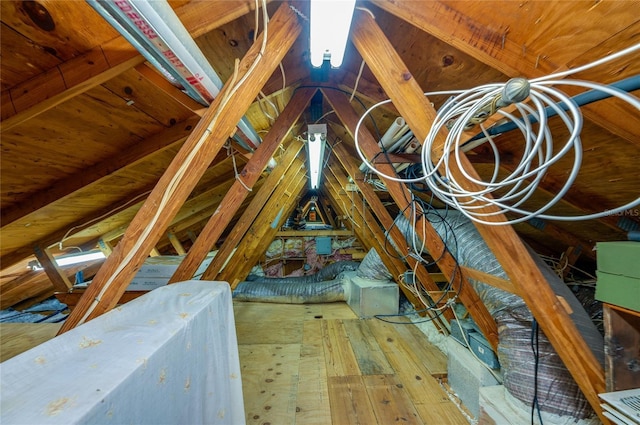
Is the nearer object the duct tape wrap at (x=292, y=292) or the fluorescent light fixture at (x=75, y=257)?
the fluorescent light fixture at (x=75, y=257)

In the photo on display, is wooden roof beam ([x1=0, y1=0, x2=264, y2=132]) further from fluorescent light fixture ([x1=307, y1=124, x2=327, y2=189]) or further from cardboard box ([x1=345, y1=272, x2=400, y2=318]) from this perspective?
cardboard box ([x1=345, y1=272, x2=400, y2=318])

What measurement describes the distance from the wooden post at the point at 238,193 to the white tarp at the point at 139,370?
0.45 meters

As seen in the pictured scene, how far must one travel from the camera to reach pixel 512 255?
2.69 feet

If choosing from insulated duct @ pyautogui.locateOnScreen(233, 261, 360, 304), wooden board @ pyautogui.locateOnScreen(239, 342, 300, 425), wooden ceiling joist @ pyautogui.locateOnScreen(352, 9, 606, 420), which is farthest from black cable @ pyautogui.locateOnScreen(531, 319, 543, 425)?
insulated duct @ pyautogui.locateOnScreen(233, 261, 360, 304)

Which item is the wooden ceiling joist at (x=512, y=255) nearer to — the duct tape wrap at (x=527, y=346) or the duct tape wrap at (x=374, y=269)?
the duct tape wrap at (x=527, y=346)

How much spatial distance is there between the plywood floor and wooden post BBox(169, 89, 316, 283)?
105 cm

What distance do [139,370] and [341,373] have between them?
170 cm

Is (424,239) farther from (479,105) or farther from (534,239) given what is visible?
(534,239)

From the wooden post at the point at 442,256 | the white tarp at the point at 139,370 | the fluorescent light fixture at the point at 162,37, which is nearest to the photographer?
the white tarp at the point at 139,370

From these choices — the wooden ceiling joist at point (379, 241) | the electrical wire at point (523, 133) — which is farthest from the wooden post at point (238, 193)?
the wooden ceiling joist at point (379, 241)

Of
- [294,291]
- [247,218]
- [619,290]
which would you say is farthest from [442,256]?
[294,291]

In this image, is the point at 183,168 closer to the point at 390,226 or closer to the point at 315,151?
the point at 315,151

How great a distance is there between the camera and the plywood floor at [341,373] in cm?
143

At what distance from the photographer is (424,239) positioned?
136cm
